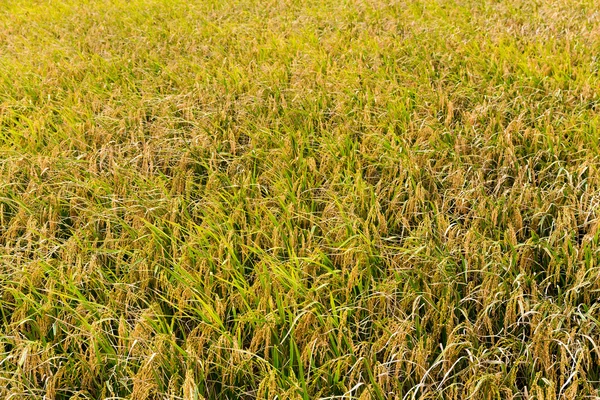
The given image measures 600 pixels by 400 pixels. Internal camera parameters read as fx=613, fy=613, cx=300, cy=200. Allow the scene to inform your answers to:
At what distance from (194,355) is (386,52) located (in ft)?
9.54

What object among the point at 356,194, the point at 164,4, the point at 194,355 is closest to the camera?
the point at 194,355

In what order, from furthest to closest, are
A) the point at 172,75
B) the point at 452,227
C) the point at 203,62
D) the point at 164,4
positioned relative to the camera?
the point at 164,4 → the point at 203,62 → the point at 172,75 → the point at 452,227

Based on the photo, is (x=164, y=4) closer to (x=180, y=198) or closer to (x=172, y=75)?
(x=172, y=75)

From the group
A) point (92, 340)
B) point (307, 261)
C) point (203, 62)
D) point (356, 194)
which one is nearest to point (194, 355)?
point (92, 340)

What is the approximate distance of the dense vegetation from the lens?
157cm

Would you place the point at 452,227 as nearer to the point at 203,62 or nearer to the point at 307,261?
the point at 307,261

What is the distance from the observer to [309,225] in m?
2.21

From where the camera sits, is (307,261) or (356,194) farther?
(356,194)

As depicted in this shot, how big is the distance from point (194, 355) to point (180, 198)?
898 millimetres

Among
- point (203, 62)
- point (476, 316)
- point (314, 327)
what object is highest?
Result: point (203, 62)

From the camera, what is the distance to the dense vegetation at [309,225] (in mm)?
1574

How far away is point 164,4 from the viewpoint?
6164mm

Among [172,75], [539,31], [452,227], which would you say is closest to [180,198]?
[452,227]

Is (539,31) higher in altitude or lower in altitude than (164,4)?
lower
